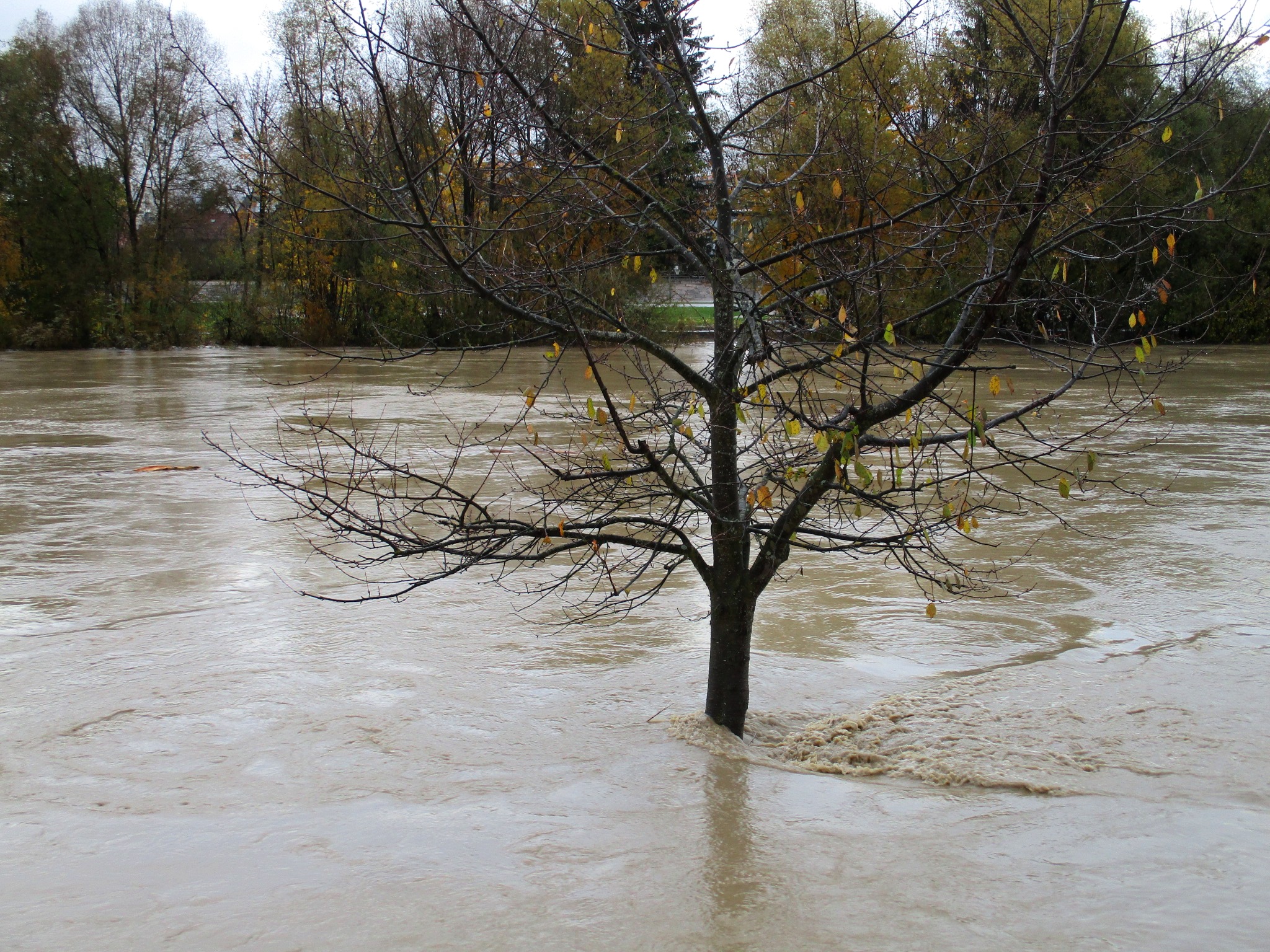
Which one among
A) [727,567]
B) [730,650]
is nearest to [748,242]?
[727,567]

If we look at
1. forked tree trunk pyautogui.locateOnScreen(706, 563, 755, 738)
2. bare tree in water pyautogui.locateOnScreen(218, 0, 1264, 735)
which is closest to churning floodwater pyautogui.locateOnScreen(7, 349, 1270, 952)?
forked tree trunk pyautogui.locateOnScreen(706, 563, 755, 738)

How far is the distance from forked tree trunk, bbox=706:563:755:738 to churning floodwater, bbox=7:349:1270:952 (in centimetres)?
17

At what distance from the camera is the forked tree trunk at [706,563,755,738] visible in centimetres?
524

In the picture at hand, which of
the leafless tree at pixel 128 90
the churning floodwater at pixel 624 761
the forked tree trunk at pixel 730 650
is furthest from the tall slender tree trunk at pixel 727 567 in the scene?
the leafless tree at pixel 128 90

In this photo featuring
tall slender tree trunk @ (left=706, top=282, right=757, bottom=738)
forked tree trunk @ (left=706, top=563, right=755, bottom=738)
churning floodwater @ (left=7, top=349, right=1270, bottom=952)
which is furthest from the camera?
forked tree trunk @ (left=706, top=563, right=755, bottom=738)

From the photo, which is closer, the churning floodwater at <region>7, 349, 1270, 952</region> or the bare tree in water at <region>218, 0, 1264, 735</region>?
the churning floodwater at <region>7, 349, 1270, 952</region>

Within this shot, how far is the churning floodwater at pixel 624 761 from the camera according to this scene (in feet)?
13.1

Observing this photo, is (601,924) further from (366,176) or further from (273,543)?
(273,543)

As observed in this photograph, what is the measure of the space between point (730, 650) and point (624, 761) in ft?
2.43

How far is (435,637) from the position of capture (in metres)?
7.40

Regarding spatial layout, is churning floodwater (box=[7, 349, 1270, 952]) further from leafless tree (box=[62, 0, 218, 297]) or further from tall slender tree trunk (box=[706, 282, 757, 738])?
leafless tree (box=[62, 0, 218, 297])

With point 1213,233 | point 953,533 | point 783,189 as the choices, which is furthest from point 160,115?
point 783,189

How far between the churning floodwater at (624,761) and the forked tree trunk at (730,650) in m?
0.17

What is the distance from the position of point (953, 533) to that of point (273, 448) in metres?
8.84
